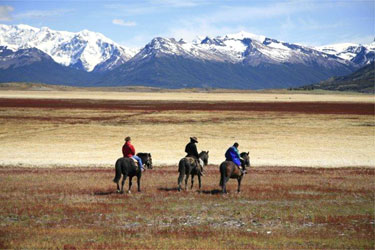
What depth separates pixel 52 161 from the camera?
4316 cm

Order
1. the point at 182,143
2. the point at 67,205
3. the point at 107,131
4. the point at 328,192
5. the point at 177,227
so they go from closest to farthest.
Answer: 1. the point at 177,227
2. the point at 67,205
3. the point at 328,192
4. the point at 182,143
5. the point at 107,131

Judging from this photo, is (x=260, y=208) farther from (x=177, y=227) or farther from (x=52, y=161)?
(x=52, y=161)

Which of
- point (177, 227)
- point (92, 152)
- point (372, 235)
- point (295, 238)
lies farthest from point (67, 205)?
point (92, 152)

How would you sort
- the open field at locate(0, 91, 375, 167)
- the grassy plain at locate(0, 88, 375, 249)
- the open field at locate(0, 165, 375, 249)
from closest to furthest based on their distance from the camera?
the open field at locate(0, 165, 375, 249)
the grassy plain at locate(0, 88, 375, 249)
the open field at locate(0, 91, 375, 167)

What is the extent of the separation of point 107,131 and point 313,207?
173 feet

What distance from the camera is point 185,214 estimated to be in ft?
62.8

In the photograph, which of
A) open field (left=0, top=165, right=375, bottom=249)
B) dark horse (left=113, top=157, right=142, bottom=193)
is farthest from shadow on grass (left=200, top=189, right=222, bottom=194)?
dark horse (left=113, top=157, right=142, bottom=193)

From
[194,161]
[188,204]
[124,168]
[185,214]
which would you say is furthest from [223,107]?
[185,214]

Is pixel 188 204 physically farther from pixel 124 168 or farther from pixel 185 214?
pixel 124 168

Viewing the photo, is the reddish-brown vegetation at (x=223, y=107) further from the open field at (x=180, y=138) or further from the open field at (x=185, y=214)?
the open field at (x=185, y=214)

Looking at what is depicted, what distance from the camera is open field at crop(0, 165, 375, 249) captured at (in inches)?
589

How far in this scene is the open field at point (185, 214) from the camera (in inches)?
589

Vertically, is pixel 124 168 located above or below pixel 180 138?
above

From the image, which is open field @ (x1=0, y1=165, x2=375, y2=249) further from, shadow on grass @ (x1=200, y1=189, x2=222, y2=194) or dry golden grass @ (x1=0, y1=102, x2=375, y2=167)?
dry golden grass @ (x1=0, y1=102, x2=375, y2=167)
